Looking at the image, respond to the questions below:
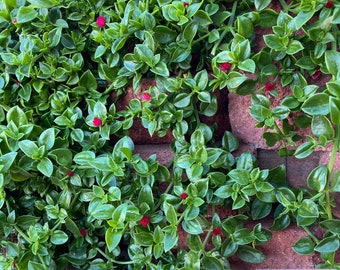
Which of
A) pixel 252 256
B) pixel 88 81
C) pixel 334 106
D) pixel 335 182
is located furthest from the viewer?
pixel 88 81

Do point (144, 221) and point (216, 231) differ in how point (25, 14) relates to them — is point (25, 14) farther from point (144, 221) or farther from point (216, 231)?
point (216, 231)

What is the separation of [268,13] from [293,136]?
0.30 metres

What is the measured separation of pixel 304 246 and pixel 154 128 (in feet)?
1.46

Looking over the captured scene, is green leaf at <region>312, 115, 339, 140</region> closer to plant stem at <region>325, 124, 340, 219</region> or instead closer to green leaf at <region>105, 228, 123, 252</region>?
plant stem at <region>325, 124, 340, 219</region>

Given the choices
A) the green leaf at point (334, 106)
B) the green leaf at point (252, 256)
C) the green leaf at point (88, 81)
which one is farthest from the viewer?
the green leaf at point (88, 81)

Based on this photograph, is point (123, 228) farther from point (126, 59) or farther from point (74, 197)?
point (126, 59)

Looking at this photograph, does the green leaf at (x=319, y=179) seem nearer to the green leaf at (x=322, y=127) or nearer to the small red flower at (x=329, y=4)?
the green leaf at (x=322, y=127)

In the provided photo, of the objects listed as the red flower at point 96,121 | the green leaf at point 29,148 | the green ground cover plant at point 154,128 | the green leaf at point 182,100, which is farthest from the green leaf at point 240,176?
the green leaf at point 29,148

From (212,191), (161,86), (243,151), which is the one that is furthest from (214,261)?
(161,86)

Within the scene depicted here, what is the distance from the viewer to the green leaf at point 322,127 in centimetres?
99

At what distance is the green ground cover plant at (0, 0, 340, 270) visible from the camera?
1.04 m

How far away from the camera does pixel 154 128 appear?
1.12 m

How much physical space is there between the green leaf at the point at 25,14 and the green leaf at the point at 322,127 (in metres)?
0.76

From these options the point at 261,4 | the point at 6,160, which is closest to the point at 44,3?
the point at 6,160
